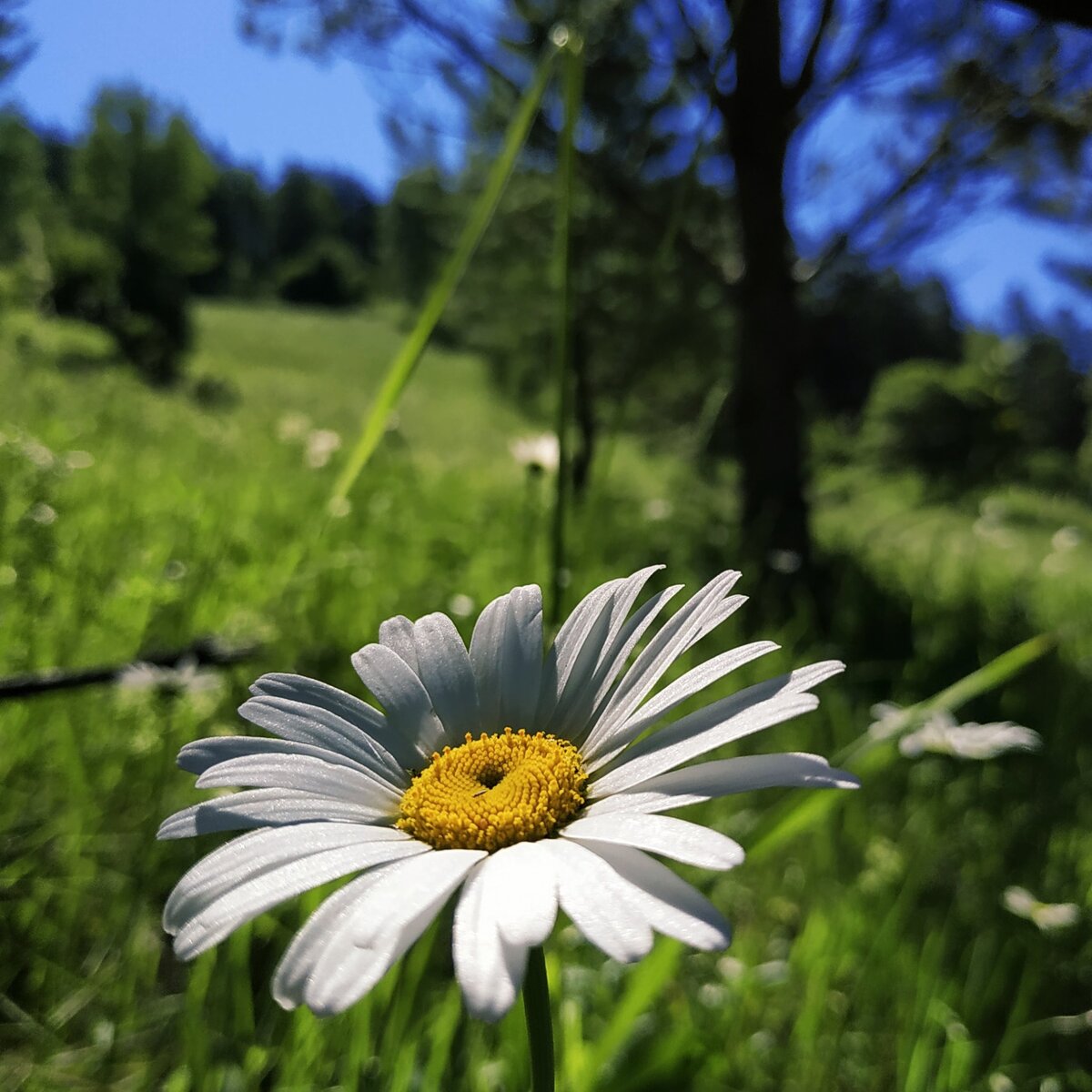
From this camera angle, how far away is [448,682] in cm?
57

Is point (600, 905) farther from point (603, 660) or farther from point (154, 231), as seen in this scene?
point (154, 231)

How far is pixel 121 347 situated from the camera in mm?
13430

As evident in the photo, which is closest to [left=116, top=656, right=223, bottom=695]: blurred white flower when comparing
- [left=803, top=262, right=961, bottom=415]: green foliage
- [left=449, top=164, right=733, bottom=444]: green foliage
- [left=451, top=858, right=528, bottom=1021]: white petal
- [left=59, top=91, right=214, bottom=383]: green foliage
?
[left=451, top=858, right=528, bottom=1021]: white petal

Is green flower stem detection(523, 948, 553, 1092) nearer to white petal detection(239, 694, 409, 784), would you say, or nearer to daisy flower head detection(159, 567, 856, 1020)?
daisy flower head detection(159, 567, 856, 1020)

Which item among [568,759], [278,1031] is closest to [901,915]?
[278,1031]

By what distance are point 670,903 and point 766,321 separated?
13.1 ft

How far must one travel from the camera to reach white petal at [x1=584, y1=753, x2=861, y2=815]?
14.3 inches

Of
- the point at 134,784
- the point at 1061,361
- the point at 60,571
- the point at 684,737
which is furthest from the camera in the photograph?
the point at 1061,361

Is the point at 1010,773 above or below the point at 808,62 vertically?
below

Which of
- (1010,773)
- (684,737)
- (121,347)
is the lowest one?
(1010,773)

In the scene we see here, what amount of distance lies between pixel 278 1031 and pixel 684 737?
79 cm

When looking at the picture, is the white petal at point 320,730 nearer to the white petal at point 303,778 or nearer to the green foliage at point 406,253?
the white petal at point 303,778

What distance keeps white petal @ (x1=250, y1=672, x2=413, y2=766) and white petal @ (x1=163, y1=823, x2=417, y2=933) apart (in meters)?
0.10

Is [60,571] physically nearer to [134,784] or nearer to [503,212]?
[134,784]
